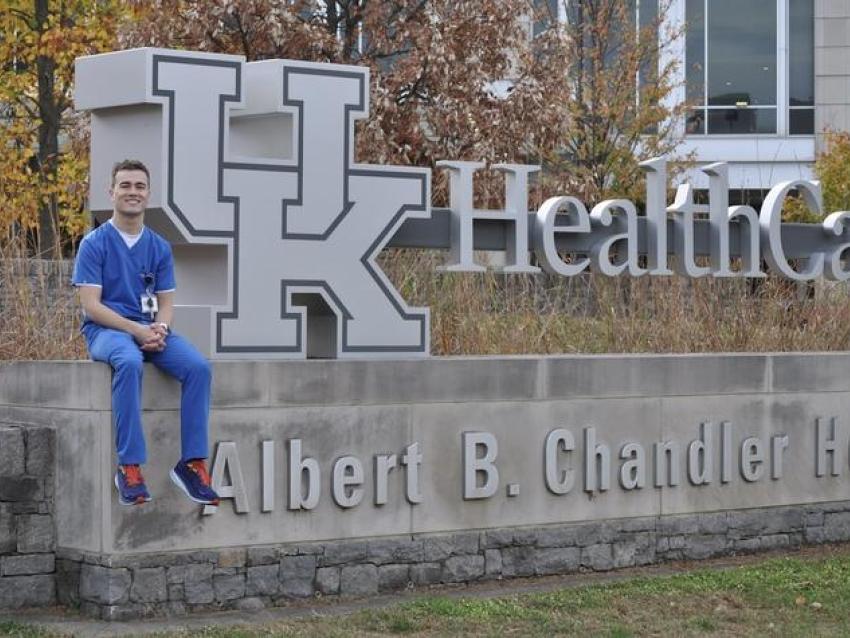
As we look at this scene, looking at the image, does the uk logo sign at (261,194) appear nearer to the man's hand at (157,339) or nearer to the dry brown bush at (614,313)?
the man's hand at (157,339)

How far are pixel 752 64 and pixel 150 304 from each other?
30.2 meters

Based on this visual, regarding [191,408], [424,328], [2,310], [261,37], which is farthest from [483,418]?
[261,37]

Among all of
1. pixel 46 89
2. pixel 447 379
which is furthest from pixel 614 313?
pixel 46 89

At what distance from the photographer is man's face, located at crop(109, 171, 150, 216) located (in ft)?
31.1

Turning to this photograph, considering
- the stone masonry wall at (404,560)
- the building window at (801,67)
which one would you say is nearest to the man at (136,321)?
the stone masonry wall at (404,560)

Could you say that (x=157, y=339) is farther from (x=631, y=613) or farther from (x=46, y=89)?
(x=46, y=89)

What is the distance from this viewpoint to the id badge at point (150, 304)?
31.6 feet

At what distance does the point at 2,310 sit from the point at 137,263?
2296 millimetres

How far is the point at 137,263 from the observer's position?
31.4 ft

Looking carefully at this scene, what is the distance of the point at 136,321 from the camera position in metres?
9.61

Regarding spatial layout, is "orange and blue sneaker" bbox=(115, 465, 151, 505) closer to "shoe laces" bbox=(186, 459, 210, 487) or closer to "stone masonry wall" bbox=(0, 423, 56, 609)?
"shoe laces" bbox=(186, 459, 210, 487)

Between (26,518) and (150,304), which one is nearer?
(150,304)

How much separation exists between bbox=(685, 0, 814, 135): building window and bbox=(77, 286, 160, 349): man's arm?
95.8ft

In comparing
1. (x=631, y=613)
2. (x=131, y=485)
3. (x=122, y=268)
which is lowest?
(x=631, y=613)
